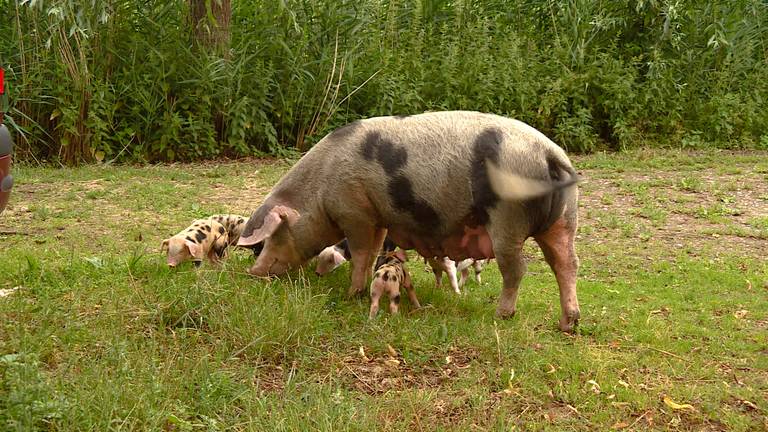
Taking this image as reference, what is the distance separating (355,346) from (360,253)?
3.93ft

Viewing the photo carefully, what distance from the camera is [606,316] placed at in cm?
688

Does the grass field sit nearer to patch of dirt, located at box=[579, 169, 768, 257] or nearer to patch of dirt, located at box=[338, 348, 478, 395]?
patch of dirt, located at box=[338, 348, 478, 395]

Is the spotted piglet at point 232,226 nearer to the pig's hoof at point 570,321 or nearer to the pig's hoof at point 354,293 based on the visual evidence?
the pig's hoof at point 354,293

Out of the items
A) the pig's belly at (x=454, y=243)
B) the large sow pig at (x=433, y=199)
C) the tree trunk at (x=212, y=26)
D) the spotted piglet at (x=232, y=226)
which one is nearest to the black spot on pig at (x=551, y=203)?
the large sow pig at (x=433, y=199)

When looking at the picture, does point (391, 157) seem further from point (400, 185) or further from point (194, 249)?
point (194, 249)

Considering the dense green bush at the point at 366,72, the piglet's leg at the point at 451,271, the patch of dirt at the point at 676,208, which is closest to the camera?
the piglet's leg at the point at 451,271

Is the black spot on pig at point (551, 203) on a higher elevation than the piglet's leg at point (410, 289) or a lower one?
higher

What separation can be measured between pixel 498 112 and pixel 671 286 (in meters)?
6.19

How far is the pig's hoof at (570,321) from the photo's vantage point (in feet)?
21.2

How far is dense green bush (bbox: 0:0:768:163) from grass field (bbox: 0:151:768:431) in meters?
3.42

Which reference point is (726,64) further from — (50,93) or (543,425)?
(543,425)

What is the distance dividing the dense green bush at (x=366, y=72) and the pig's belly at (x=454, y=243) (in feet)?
16.7

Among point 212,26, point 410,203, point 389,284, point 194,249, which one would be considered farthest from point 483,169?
point 212,26

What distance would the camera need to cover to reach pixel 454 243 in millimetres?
6660
